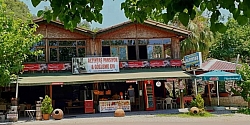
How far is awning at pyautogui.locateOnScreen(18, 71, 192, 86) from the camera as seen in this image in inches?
709

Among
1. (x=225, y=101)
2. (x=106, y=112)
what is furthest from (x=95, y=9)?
(x=225, y=101)

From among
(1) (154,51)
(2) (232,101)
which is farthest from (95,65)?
(2) (232,101)

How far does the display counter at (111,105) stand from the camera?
764 inches

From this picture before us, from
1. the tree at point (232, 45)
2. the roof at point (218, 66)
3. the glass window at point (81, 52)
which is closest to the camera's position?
the glass window at point (81, 52)

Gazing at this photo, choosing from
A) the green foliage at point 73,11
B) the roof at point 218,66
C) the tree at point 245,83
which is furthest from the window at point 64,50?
the green foliage at point 73,11

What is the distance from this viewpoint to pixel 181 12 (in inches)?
97.0

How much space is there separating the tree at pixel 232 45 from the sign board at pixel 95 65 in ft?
57.8

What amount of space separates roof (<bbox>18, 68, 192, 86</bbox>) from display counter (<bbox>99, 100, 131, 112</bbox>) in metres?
1.64

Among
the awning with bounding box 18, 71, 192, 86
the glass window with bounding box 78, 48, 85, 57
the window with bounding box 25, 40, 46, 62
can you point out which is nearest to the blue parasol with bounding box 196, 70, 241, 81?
the awning with bounding box 18, 71, 192, 86

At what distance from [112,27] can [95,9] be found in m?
17.4

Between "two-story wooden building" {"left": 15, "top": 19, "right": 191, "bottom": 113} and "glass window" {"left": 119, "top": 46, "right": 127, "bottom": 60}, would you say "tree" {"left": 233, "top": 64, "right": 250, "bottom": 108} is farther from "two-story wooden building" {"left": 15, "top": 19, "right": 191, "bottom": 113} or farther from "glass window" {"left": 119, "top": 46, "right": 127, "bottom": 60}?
"glass window" {"left": 119, "top": 46, "right": 127, "bottom": 60}

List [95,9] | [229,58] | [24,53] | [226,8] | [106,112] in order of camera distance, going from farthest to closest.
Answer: [229,58] → [106,112] → [24,53] → [95,9] → [226,8]

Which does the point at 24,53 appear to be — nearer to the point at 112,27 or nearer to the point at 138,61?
the point at 112,27

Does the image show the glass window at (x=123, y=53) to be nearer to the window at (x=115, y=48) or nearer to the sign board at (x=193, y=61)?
the window at (x=115, y=48)
